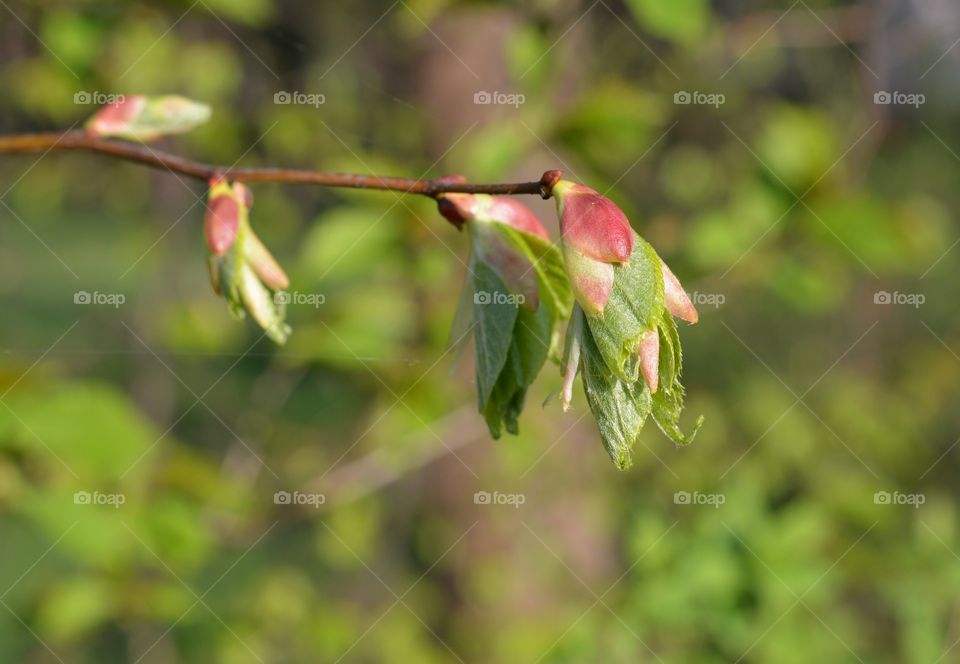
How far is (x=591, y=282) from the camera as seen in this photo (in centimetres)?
68

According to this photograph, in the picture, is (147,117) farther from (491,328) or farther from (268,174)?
(491,328)

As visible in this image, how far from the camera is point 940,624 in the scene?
2338 mm

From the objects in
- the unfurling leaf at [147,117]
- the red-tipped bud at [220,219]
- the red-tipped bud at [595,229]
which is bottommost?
the red-tipped bud at [595,229]

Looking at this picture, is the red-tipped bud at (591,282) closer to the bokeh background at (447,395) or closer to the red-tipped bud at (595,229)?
the red-tipped bud at (595,229)

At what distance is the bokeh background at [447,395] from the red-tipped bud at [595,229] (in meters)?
0.19

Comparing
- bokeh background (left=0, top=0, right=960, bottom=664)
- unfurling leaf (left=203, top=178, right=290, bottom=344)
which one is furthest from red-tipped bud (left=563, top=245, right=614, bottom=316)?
unfurling leaf (left=203, top=178, right=290, bottom=344)

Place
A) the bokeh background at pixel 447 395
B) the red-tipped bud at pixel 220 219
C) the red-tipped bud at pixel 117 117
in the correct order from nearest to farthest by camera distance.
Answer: the red-tipped bud at pixel 220 219 < the red-tipped bud at pixel 117 117 < the bokeh background at pixel 447 395

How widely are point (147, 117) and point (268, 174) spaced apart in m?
0.30

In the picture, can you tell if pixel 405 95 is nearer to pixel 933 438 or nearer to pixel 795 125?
pixel 795 125

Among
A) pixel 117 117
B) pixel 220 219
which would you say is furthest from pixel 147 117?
pixel 220 219

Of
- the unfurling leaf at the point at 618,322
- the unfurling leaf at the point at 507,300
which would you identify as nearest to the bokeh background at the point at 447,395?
the unfurling leaf at the point at 507,300

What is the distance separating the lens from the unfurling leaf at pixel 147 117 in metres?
1.07

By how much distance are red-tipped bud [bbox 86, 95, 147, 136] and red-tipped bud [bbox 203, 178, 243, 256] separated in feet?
0.80

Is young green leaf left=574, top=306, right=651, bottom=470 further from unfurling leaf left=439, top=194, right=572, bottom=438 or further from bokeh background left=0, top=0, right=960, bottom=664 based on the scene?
bokeh background left=0, top=0, right=960, bottom=664
